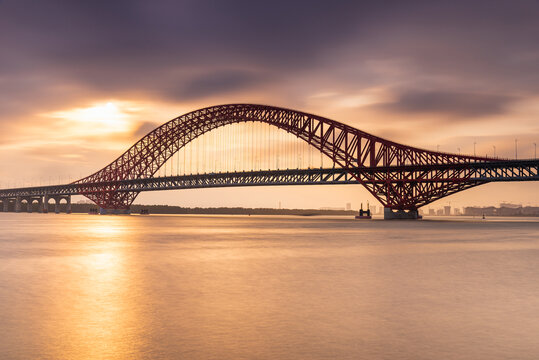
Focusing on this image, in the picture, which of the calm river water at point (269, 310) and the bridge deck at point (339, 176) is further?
the bridge deck at point (339, 176)

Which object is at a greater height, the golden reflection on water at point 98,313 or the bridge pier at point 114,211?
the bridge pier at point 114,211

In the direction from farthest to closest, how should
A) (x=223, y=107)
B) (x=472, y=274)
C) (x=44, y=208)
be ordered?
(x=44, y=208) < (x=223, y=107) < (x=472, y=274)

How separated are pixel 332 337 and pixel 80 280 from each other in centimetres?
677

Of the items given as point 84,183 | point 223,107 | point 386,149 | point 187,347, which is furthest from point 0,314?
point 84,183

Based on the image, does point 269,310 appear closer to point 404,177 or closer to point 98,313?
point 98,313

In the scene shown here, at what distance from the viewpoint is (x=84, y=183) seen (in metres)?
137

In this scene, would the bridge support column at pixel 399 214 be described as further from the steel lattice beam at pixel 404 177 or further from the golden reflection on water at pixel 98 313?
the golden reflection on water at pixel 98 313

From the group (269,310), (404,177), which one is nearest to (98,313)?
(269,310)

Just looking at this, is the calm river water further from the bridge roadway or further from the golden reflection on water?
the bridge roadway

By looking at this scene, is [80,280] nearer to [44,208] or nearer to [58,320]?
[58,320]

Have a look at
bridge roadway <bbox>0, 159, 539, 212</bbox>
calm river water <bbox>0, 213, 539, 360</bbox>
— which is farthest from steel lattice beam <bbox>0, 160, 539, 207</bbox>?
calm river water <bbox>0, 213, 539, 360</bbox>

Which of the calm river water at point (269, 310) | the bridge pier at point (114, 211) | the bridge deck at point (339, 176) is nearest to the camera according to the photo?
the calm river water at point (269, 310)

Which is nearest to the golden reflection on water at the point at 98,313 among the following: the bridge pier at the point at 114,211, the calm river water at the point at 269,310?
the calm river water at the point at 269,310

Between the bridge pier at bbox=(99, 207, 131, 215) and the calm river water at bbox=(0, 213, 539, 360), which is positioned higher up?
the bridge pier at bbox=(99, 207, 131, 215)
